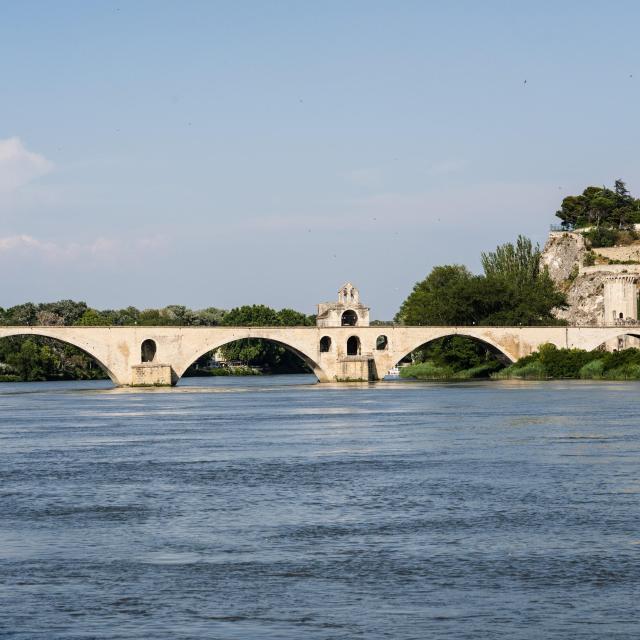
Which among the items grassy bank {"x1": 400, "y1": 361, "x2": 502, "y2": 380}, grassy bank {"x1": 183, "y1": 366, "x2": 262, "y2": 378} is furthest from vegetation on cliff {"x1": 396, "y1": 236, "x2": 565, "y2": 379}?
grassy bank {"x1": 183, "y1": 366, "x2": 262, "y2": 378}

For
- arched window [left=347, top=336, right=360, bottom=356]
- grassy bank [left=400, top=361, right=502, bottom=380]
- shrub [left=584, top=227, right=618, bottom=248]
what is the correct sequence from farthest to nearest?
shrub [left=584, top=227, right=618, bottom=248] → grassy bank [left=400, top=361, right=502, bottom=380] → arched window [left=347, top=336, right=360, bottom=356]

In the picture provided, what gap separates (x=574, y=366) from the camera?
271 ft

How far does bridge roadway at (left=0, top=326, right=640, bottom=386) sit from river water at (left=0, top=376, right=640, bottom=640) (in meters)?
39.1

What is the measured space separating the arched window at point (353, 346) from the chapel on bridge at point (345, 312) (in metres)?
1.03

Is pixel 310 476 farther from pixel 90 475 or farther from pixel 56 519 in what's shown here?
pixel 56 519

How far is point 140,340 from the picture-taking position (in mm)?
78812

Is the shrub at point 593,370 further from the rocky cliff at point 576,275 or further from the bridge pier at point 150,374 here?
the bridge pier at point 150,374

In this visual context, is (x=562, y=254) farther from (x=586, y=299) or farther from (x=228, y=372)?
(x=228, y=372)

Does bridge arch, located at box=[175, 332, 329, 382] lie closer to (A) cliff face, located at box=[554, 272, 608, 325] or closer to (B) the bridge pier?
→ (B) the bridge pier

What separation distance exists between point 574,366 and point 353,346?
1501cm

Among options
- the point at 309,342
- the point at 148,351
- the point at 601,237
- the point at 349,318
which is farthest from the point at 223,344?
the point at 601,237

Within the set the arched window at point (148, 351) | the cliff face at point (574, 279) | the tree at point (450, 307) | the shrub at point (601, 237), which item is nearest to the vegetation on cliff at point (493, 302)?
the tree at point (450, 307)

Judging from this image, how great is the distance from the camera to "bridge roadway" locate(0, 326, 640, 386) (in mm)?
78250

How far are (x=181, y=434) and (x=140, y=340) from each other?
40194mm
